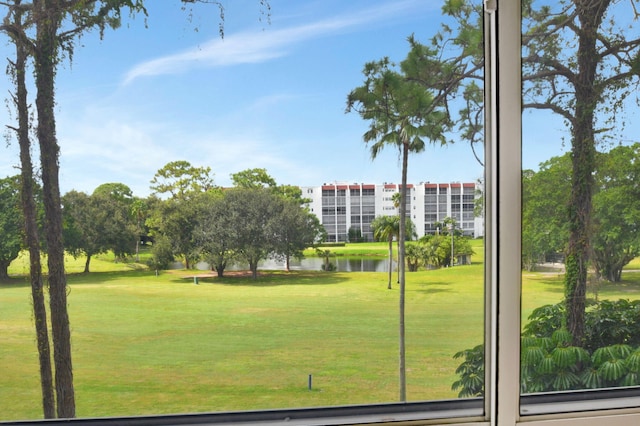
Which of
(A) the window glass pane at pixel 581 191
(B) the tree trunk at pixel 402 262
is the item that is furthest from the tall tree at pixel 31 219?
(A) the window glass pane at pixel 581 191

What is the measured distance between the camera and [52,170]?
1714mm

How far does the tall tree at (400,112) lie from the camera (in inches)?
81.8

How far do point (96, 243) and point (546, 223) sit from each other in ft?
6.10

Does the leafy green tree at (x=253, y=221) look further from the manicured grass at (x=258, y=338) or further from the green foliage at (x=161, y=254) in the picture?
the green foliage at (x=161, y=254)

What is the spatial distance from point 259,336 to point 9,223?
1.10 metres

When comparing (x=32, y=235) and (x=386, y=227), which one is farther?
(x=386, y=227)

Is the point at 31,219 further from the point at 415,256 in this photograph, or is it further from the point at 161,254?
the point at 415,256

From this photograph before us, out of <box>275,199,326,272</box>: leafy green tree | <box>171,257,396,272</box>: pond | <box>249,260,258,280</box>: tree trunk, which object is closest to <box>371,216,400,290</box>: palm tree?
<box>171,257,396,272</box>: pond

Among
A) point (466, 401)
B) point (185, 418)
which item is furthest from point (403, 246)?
point (185, 418)

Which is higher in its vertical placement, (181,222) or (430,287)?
(181,222)

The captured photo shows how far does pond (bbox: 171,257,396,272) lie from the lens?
2.09 metres

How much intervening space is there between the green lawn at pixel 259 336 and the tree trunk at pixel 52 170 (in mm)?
62

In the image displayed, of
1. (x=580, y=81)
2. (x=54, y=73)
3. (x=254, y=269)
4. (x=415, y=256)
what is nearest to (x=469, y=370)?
(x=415, y=256)

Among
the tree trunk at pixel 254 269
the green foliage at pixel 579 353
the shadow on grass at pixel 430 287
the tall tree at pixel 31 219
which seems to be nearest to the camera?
the tall tree at pixel 31 219
